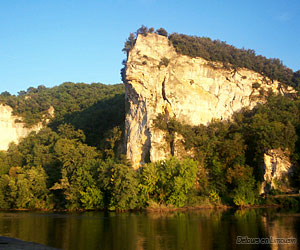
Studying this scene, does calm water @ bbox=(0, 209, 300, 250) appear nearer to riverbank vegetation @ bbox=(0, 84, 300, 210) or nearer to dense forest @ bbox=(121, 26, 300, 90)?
riverbank vegetation @ bbox=(0, 84, 300, 210)

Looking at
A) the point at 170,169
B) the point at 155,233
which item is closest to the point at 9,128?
the point at 170,169

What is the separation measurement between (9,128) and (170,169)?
42.7 meters

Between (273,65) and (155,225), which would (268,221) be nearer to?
(155,225)

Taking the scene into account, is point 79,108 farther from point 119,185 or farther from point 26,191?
point 119,185

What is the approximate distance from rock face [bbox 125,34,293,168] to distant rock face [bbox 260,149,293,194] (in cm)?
1320

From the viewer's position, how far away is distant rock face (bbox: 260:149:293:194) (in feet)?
143

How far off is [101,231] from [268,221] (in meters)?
14.4

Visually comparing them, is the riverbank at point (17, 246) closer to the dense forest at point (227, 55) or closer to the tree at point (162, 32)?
the dense forest at point (227, 55)

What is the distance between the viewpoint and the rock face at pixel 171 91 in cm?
5006

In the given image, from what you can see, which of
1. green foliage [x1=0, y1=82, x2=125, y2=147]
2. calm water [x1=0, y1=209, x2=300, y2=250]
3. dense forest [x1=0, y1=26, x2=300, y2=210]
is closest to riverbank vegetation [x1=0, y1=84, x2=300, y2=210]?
dense forest [x1=0, y1=26, x2=300, y2=210]

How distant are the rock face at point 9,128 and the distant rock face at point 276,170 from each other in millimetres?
49651

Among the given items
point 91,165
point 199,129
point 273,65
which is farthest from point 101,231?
point 273,65

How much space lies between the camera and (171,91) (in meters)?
52.6

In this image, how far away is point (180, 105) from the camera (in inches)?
2069
